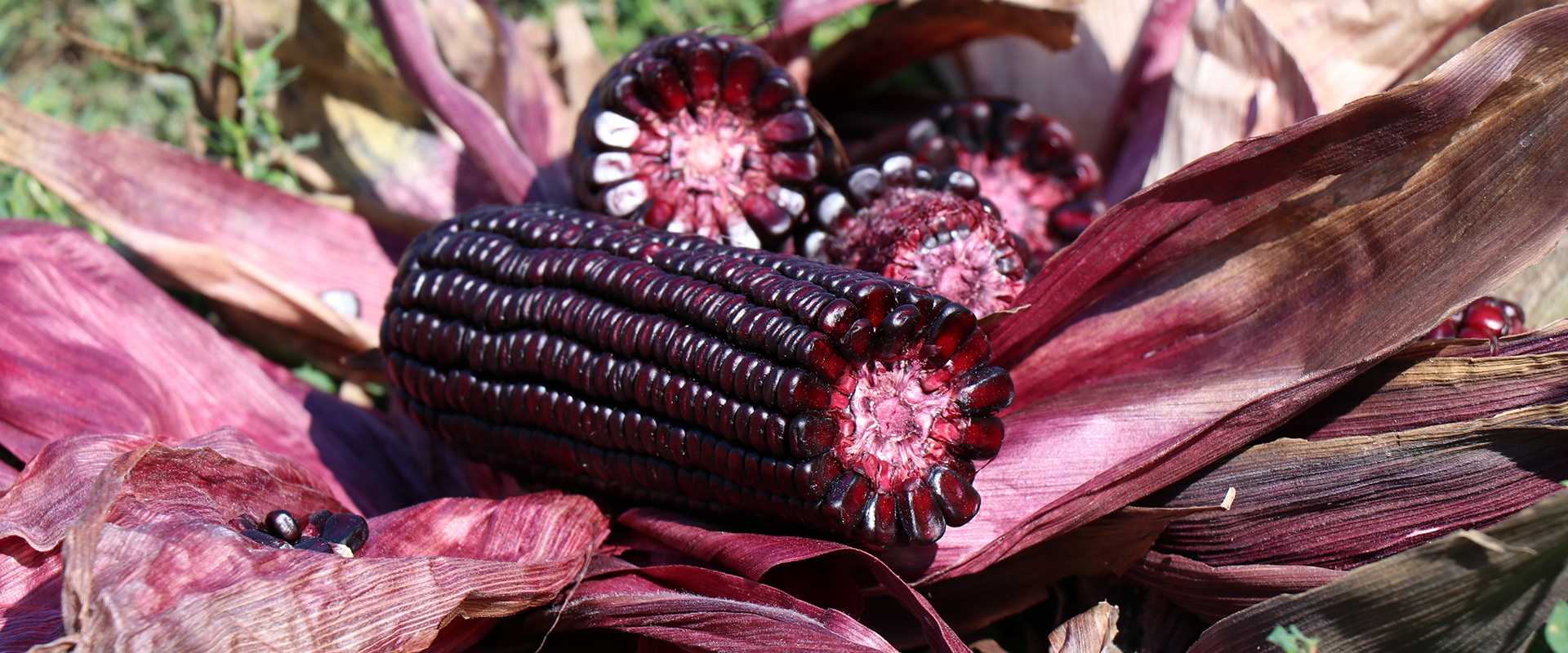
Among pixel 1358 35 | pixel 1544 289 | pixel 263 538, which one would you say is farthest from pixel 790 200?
pixel 1544 289

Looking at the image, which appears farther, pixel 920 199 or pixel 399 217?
pixel 399 217

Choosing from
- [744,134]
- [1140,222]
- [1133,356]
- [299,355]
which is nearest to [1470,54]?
[1140,222]

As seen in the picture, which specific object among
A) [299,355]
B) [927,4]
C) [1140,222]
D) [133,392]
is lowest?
[299,355]

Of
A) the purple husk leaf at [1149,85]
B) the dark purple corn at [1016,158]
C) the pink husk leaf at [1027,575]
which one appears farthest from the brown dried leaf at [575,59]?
the pink husk leaf at [1027,575]

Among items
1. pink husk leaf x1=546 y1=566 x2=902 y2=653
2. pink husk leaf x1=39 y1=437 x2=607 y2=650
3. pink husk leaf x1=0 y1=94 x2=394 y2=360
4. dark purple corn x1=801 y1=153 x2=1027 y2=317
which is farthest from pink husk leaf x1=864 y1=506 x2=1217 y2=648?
pink husk leaf x1=0 y1=94 x2=394 y2=360

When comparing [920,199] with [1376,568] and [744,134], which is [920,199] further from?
[1376,568]

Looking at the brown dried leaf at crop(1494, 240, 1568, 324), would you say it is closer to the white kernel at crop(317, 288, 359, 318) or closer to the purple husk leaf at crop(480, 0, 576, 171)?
the purple husk leaf at crop(480, 0, 576, 171)
